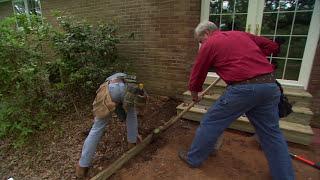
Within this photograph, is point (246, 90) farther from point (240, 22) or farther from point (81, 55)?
point (81, 55)

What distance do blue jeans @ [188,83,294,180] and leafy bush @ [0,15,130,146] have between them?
2.70 meters

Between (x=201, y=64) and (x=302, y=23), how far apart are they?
2.26 m

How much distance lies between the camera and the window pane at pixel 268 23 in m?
3.79

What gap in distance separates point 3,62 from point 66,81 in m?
1.13

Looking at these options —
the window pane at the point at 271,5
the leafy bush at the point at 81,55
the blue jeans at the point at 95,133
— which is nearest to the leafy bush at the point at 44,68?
the leafy bush at the point at 81,55

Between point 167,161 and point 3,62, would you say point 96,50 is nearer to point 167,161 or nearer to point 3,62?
point 3,62

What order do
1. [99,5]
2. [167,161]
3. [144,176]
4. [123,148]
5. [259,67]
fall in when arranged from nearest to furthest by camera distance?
[259,67] < [144,176] < [167,161] < [123,148] < [99,5]

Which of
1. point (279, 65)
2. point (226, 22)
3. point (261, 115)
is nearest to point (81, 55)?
point (226, 22)

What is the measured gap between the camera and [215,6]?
4.23 metres

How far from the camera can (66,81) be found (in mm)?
4602

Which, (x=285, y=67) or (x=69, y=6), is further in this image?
(x=69, y=6)

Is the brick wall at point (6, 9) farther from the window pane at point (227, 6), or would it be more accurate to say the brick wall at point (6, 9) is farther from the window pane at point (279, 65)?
the window pane at point (279, 65)

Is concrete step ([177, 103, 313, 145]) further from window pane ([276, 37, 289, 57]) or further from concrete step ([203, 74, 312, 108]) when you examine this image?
window pane ([276, 37, 289, 57])

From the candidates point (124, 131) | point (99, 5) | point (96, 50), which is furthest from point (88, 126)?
point (99, 5)
